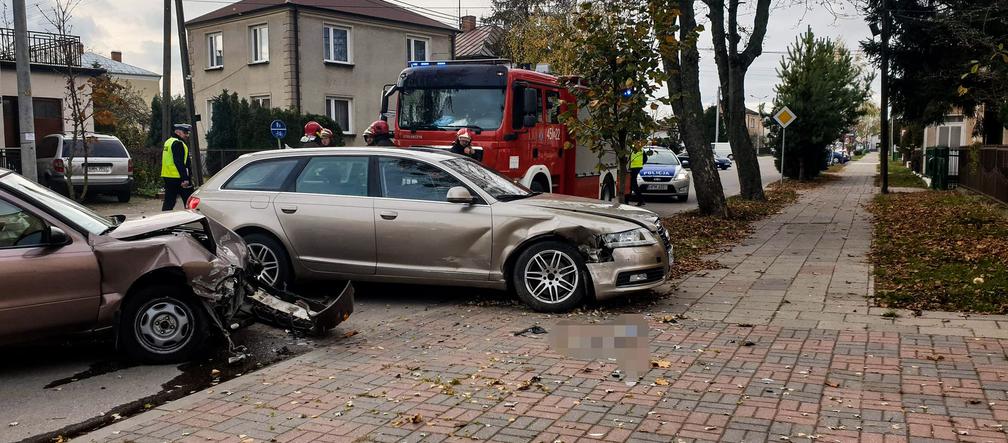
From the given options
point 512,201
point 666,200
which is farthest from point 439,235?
point 666,200

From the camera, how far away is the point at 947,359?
236 inches

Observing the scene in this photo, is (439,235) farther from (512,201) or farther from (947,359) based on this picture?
(947,359)

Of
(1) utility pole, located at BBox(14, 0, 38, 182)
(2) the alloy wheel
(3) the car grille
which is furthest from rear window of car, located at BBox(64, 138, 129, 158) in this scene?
(3) the car grille

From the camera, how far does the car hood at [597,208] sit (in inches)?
316

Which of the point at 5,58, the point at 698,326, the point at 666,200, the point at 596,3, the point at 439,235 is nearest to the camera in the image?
the point at 698,326

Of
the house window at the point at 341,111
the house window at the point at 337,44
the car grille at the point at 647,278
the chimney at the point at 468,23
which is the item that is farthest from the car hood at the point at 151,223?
the chimney at the point at 468,23

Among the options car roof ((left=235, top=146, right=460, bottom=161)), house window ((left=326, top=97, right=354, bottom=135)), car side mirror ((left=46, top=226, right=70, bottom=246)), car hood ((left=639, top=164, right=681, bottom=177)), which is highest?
house window ((left=326, top=97, right=354, bottom=135))

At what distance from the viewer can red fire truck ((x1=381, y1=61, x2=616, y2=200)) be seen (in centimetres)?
1308

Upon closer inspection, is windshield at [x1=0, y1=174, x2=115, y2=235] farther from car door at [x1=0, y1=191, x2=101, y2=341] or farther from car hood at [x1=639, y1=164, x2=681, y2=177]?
car hood at [x1=639, y1=164, x2=681, y2=177]

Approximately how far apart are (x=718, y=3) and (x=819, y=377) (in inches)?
582

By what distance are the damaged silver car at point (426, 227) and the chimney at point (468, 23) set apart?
43.5 meters

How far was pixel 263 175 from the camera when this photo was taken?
347 inches

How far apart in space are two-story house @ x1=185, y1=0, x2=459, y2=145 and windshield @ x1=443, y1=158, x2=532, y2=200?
2439 cm

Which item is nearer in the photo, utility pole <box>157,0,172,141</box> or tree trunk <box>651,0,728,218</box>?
tree trunk <box>651,0,728,218</box>
